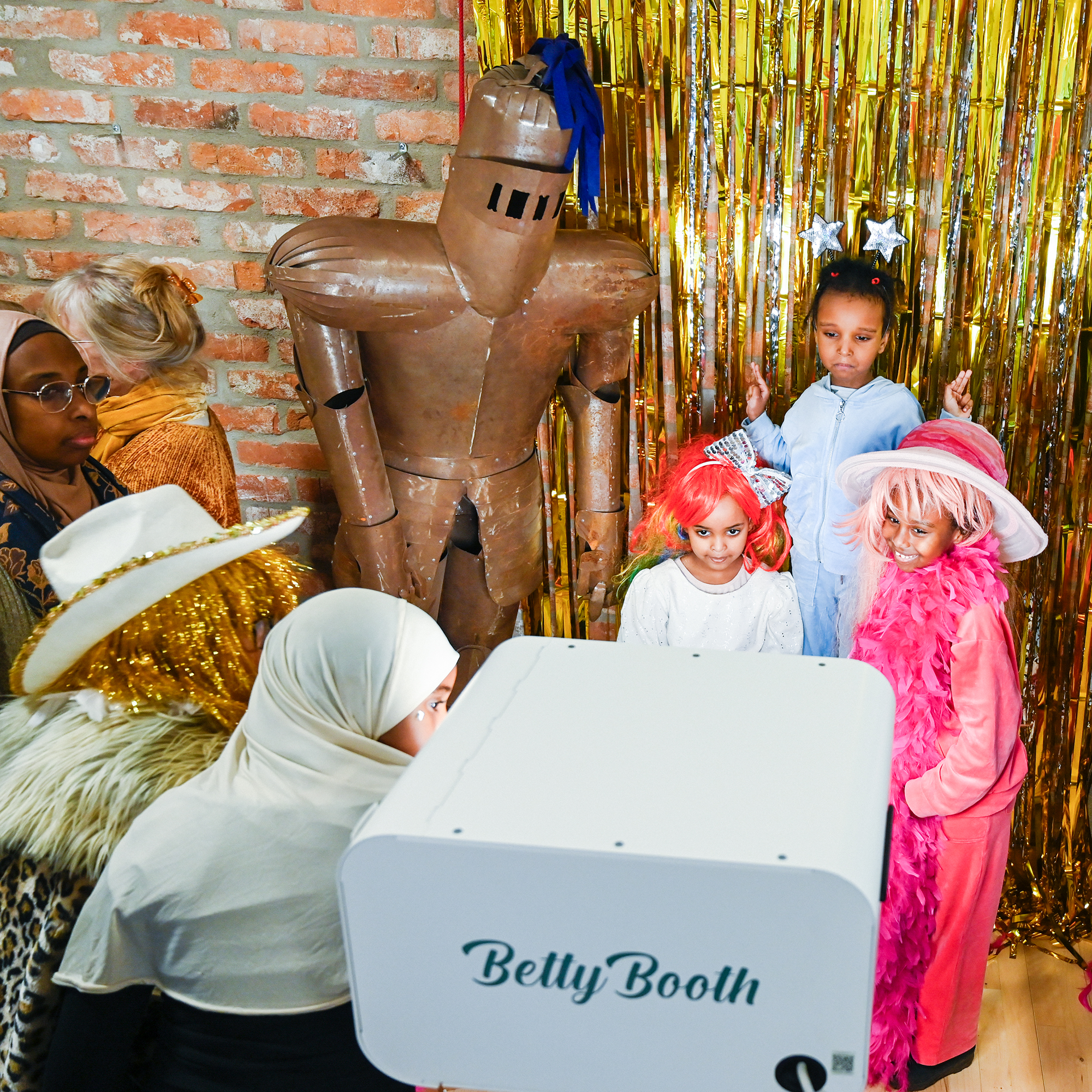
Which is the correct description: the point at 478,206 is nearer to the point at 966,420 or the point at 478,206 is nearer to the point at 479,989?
the point at 966,420

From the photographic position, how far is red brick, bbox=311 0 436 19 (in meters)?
2.06

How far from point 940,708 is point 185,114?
6.20 feet

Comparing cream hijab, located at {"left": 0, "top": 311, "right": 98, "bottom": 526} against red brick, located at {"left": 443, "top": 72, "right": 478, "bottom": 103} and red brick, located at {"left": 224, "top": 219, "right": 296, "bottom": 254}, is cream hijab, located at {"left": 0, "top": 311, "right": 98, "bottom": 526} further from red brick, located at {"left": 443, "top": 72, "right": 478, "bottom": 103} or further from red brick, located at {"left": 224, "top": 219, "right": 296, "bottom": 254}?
red brick, located at {"left": 443, "top": 72, "right": 478, "bottom": 103}

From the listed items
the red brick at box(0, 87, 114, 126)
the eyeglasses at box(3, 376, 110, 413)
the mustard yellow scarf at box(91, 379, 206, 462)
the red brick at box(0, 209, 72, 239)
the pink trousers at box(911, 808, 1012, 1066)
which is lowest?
the pink trousers at box(911, 808, 1012, 1066)

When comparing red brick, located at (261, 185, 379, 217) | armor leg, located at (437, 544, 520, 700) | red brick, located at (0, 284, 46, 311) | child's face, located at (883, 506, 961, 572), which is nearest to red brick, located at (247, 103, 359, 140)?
red brick, located at (261, 185, 379, 217)

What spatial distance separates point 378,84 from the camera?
2.11 meters

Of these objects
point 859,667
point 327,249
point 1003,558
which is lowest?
point 1003,558

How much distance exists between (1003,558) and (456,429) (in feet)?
3.38

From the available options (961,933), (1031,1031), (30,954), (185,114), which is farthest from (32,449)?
(1031,1031)

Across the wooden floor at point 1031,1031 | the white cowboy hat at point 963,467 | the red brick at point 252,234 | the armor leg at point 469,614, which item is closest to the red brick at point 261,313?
the red brick at point 252,234

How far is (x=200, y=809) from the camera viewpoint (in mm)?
1053

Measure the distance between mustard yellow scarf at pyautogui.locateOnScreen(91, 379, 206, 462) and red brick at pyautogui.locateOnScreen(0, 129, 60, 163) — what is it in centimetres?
67

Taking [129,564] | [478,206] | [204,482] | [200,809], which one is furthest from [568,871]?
[204,482]

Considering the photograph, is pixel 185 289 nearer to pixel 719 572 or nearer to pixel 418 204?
pixel 418 204
